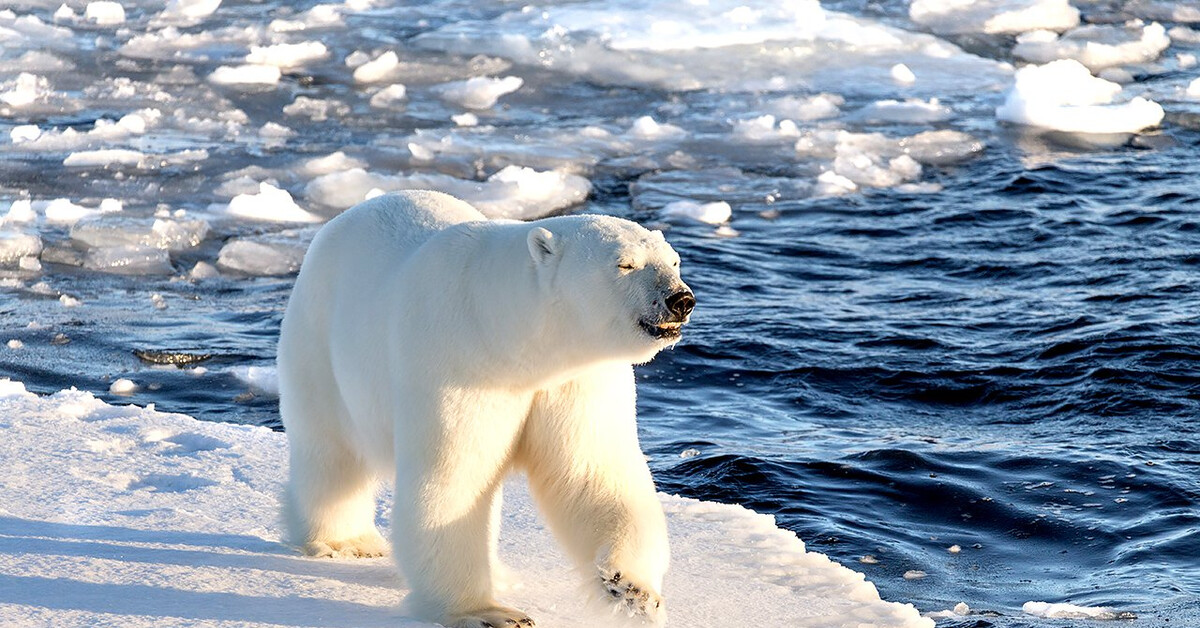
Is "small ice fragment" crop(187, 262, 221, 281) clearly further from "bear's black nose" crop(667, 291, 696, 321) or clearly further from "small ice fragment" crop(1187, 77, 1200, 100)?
"small ice fragment" crop(1187, 77, 1200, 100)

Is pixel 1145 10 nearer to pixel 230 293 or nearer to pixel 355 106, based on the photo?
pixel 355 106

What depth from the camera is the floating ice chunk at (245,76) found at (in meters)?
12.9

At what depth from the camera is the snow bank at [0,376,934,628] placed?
11.4 ft

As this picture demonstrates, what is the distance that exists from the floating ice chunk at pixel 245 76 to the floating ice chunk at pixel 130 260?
14.0 ft

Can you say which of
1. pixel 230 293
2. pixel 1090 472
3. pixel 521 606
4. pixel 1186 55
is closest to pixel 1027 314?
pixel 1090 472

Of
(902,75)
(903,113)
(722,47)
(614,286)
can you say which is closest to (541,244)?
(614,286)

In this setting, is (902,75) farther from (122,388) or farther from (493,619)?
(493,619)

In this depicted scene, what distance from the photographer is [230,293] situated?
836 cm

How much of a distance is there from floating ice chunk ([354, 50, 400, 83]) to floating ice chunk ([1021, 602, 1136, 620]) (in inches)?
389

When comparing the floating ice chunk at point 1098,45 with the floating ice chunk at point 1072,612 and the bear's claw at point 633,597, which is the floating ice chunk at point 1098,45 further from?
the bear's claw at point 633,597

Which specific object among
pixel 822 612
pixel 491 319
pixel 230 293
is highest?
pixel 491 319

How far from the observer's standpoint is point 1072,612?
14.2ft

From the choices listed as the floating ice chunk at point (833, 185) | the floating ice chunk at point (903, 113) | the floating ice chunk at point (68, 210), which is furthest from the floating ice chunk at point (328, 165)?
the floating ice chunk at point (903, 113)

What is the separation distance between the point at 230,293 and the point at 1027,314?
4329 mm
